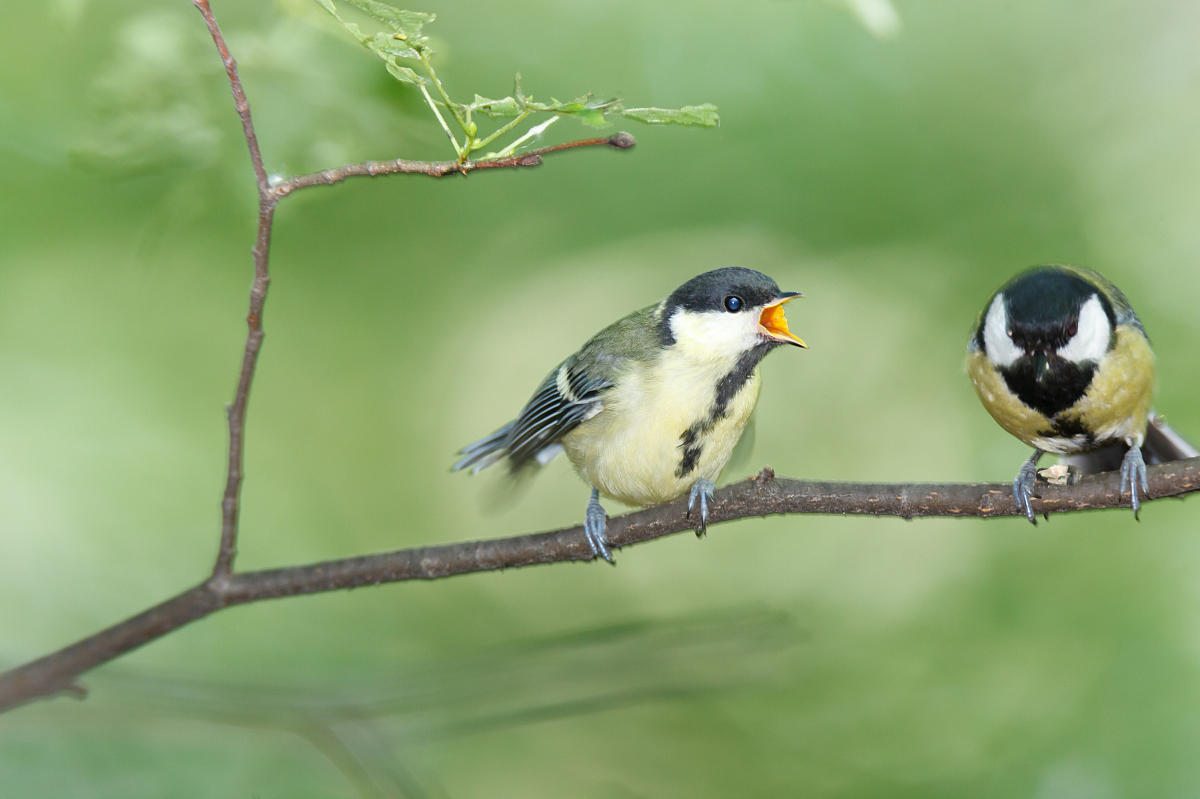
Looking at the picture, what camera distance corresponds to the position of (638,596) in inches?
151

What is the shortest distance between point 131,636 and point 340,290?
243 cm

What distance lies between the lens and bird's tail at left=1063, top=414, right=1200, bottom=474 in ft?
6.27

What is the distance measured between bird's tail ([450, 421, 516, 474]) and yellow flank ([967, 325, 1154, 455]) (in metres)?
1.06

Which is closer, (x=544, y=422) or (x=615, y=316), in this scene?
(x=544, y=422)

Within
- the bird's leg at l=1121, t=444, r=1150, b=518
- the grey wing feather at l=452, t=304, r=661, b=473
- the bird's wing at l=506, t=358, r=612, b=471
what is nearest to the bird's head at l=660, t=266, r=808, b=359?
the grey wing feather at l=452, t=304, r=661, b=473

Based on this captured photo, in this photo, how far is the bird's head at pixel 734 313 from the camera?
1915 millimetres

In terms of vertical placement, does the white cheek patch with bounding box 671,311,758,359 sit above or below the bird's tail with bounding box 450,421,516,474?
above

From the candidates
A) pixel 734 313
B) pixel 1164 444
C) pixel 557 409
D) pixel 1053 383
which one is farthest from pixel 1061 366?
pixel 557 409

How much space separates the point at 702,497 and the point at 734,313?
1.28 ft

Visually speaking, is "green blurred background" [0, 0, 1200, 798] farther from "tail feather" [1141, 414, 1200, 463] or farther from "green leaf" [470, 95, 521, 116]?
"green leaf" [470, 95, 521, 116]

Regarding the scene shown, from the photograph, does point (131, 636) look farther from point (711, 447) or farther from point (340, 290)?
point (340, 290)

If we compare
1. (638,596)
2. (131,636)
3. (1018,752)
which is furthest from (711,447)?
(638,596)

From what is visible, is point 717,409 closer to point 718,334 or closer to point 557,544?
point 718,334

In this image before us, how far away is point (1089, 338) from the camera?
1676mm
